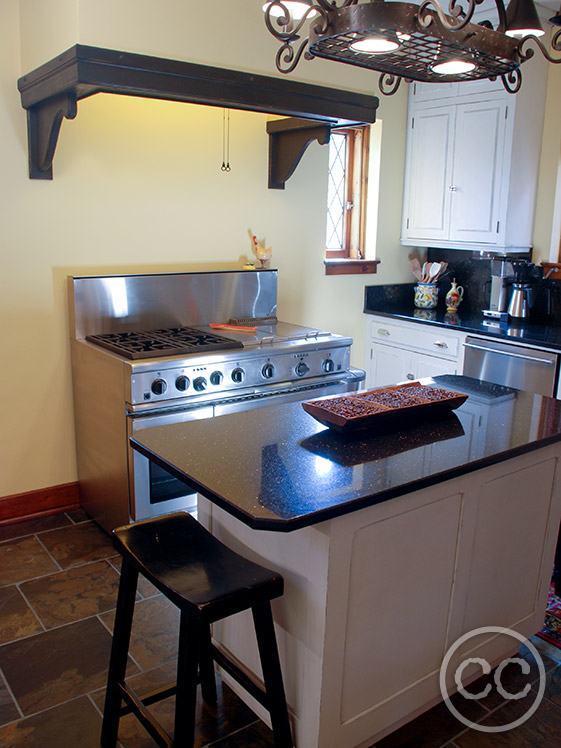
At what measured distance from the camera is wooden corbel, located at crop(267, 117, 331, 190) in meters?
3.54

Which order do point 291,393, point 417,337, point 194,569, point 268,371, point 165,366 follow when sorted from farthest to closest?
point 417,337 < point 291,393 < point 268,371 < point 165,366 < point 194,569

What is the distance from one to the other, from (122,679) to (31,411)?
1.77 m

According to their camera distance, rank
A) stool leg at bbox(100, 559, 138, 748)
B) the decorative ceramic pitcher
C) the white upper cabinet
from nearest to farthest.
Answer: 1. stool leg at bbox(100, 559, 138, 748)
2. the white upper cabinet
3. the decorative ceramic pitcher

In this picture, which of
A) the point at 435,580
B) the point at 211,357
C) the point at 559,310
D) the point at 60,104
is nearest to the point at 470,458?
the point at 435,580

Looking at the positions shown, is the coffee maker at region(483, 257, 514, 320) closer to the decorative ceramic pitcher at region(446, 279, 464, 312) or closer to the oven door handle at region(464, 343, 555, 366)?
the decorative ceramic pitcher at region(446, 279, 464, 312)

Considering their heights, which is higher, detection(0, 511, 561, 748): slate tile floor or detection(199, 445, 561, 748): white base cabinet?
detection(199, 445, 561, 748): white base cabinet

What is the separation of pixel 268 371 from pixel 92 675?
158 centimetres

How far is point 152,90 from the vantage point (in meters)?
2.65

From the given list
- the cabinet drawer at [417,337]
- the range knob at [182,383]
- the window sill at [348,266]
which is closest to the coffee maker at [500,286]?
the cabinet drawer at [417,337]

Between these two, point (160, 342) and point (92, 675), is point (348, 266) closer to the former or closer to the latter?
point (160, 342)

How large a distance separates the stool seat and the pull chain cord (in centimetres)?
235

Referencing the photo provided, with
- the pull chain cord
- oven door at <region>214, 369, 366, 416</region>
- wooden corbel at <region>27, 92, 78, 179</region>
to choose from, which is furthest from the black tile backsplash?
wooden corbel at <region>27, 92, 78, 179</region>

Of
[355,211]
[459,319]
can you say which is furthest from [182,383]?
[355,211]

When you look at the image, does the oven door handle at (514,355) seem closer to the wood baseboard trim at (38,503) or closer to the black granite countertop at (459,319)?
the black granite countertop at (459,319)
